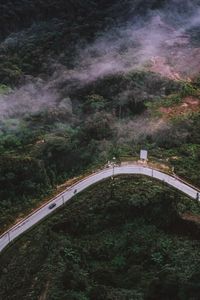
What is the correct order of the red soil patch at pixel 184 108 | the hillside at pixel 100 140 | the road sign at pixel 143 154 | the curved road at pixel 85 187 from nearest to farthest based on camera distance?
the hillside at pixel 100 140 < the curved road at pixel 85 187 < the road sign at pixel 143 154 < the red soil patch at pixel 184 108

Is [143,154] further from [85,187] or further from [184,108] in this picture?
[184,108]

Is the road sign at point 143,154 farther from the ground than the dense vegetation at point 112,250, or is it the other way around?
the road sign at point 143,154

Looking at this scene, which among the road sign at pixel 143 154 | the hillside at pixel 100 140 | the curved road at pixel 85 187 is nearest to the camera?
the hillside at pixel 100 140

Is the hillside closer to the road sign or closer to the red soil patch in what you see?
the red soil patch

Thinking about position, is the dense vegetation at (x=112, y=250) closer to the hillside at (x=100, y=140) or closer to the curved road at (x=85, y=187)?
the hillside at (x=100, y=140)

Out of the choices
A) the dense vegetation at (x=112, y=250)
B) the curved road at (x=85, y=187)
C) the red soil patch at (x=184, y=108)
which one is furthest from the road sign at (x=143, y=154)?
the red soil patch at (x=184, y=108)

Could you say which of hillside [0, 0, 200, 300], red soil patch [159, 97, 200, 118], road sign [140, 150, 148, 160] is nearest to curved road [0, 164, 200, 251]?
hillside [0, 0, 200, 300]

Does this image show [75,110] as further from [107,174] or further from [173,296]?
[173,296]
